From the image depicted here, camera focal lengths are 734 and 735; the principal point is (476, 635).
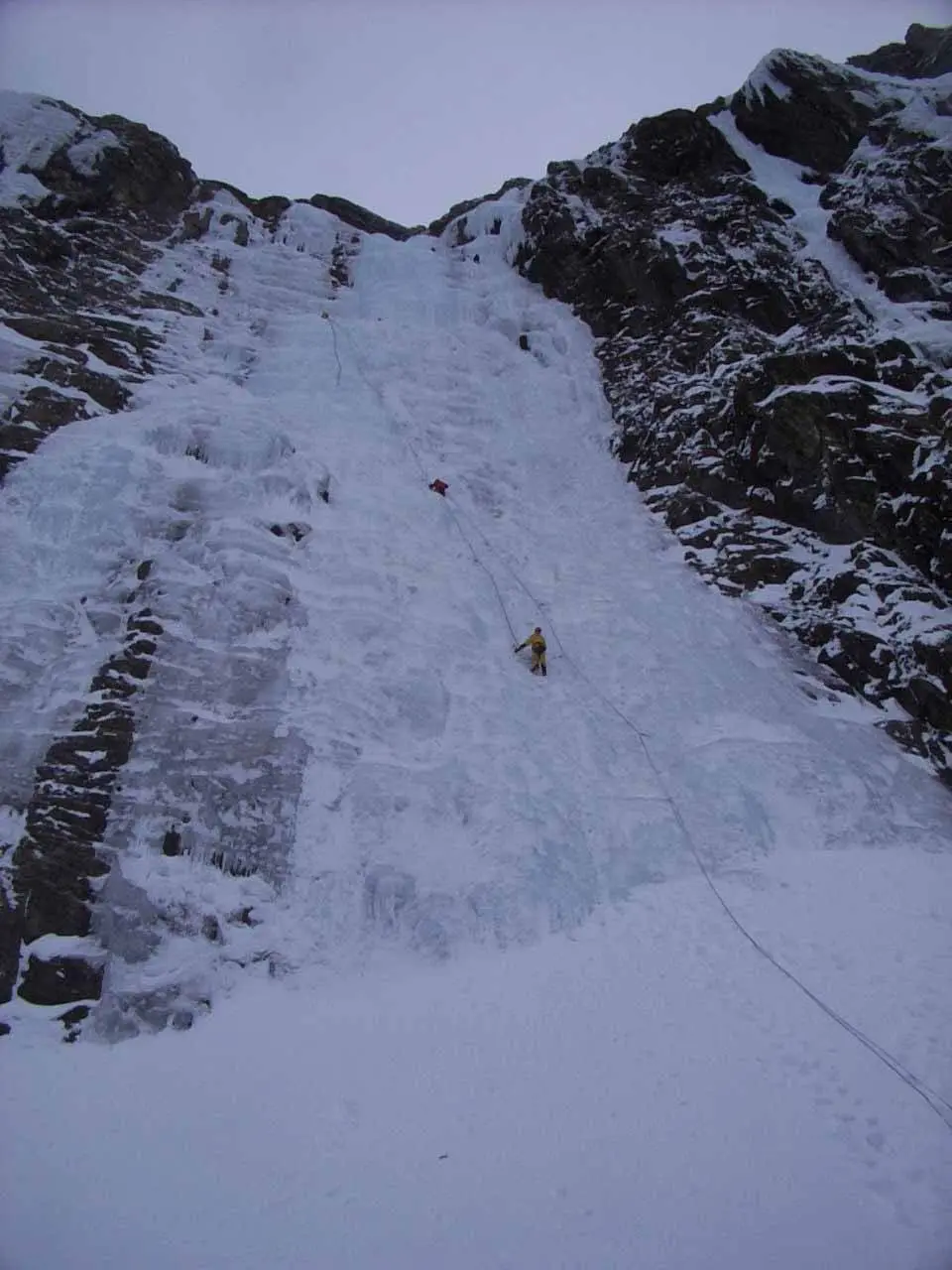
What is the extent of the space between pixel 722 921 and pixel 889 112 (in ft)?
92.6

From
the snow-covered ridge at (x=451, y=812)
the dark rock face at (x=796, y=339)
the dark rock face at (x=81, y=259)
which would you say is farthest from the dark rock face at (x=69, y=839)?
the dark rock face at (x=796, y=339)

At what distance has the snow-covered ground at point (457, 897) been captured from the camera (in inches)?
188

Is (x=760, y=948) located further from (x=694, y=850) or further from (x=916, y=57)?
(x=916, y=57)

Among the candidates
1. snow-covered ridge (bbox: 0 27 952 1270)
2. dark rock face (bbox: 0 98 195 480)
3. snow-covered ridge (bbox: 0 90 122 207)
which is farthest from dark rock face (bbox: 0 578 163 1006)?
snow-covered ridge (bbox: 0 90 122 207)

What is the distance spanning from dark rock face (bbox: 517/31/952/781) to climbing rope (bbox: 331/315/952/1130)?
354 centimetres

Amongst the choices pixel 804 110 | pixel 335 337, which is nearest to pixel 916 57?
pixel 804 110

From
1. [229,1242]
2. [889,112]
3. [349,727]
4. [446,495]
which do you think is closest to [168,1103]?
[229,1242]

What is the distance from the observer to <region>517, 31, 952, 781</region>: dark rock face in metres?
11.7

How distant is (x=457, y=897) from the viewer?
7.57 metres

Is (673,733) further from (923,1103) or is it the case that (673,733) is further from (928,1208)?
(928,1208)

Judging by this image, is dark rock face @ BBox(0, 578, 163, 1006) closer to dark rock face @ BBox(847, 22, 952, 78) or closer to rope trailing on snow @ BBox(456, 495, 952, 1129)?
rope trailing on snow @ BBox(456, 495, 952, 1129)

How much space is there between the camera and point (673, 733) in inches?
398

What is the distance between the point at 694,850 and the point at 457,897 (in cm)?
288

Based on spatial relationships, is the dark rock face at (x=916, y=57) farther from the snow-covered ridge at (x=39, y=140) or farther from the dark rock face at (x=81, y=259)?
the snow-covered ridge at (x=39, y=140)
